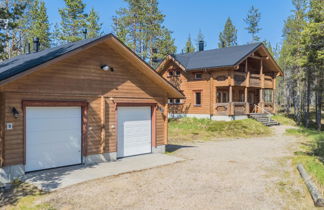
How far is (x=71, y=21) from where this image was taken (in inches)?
1398

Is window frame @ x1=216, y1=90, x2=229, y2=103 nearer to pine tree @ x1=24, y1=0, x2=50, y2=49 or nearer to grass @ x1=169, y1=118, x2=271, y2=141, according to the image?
grass @ x1=169, y1=118, x2=271, y2=141

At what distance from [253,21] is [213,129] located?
40.1 meters

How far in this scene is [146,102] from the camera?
38.2 feet

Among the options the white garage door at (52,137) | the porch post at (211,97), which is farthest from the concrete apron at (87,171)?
the porch post at (211,97)

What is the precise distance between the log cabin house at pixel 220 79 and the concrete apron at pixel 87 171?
43.1ft

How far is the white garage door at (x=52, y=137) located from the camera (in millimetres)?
8359

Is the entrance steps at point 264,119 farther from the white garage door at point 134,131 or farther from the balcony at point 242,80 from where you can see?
the white garage door at point 134,131

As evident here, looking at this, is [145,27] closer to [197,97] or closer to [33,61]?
[197,97]

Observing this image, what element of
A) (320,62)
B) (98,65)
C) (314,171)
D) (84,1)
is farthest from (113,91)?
(84,1)

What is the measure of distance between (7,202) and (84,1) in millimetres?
33944

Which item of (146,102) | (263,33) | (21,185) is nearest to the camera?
(21,185)

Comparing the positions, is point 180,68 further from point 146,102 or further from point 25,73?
point 25,73

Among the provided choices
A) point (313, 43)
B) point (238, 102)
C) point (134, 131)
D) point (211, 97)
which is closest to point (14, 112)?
point (134, 131)

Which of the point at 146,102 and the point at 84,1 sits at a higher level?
the point at 84,1
